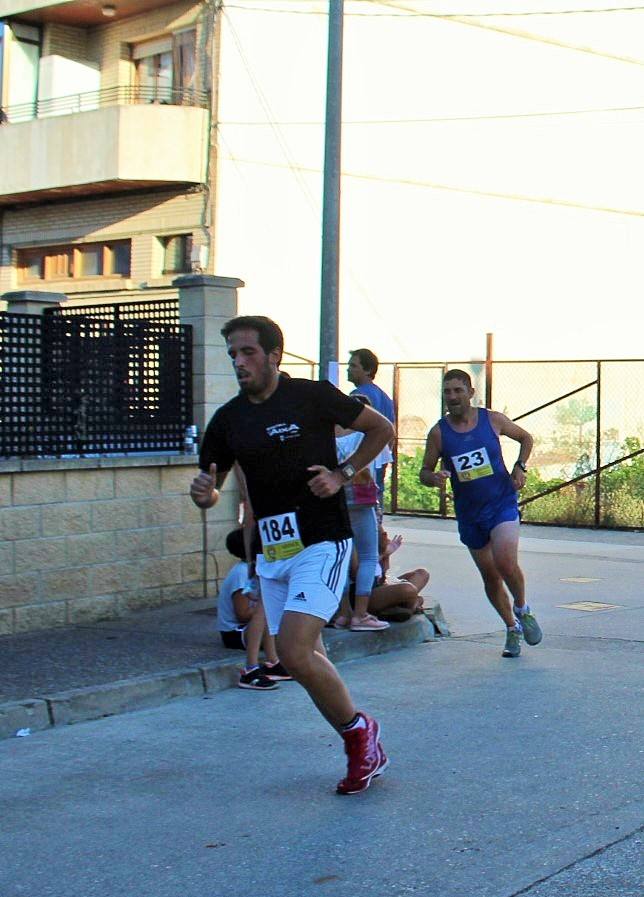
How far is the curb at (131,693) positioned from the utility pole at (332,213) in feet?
12.5

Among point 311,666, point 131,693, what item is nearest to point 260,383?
point 311,666

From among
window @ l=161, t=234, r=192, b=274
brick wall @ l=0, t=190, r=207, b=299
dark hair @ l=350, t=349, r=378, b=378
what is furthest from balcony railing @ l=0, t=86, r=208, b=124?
dark hair @ l=350, t=349, r=378, b=378

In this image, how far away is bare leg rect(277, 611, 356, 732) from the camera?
574 centimetres

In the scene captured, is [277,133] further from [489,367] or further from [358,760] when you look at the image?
[358,760]

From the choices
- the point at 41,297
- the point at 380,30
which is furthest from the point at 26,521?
the point at 380,30

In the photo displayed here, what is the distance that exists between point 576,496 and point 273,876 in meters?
14.9

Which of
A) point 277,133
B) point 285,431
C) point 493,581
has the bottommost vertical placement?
point 493,581

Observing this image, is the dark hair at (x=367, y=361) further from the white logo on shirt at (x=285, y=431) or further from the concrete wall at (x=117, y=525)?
the white logo on shirt at (x=285, y=431)

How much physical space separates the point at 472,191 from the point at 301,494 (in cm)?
2112

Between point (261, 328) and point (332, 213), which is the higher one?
point (332, 213)

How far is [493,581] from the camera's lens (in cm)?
919

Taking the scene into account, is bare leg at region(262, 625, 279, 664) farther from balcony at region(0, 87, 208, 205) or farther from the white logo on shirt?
balcony at region(0, 87, 208, 205)

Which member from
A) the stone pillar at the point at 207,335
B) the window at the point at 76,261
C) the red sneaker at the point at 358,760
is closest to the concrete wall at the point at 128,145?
the window at the point at 76,261

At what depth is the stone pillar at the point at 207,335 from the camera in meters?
11.3
